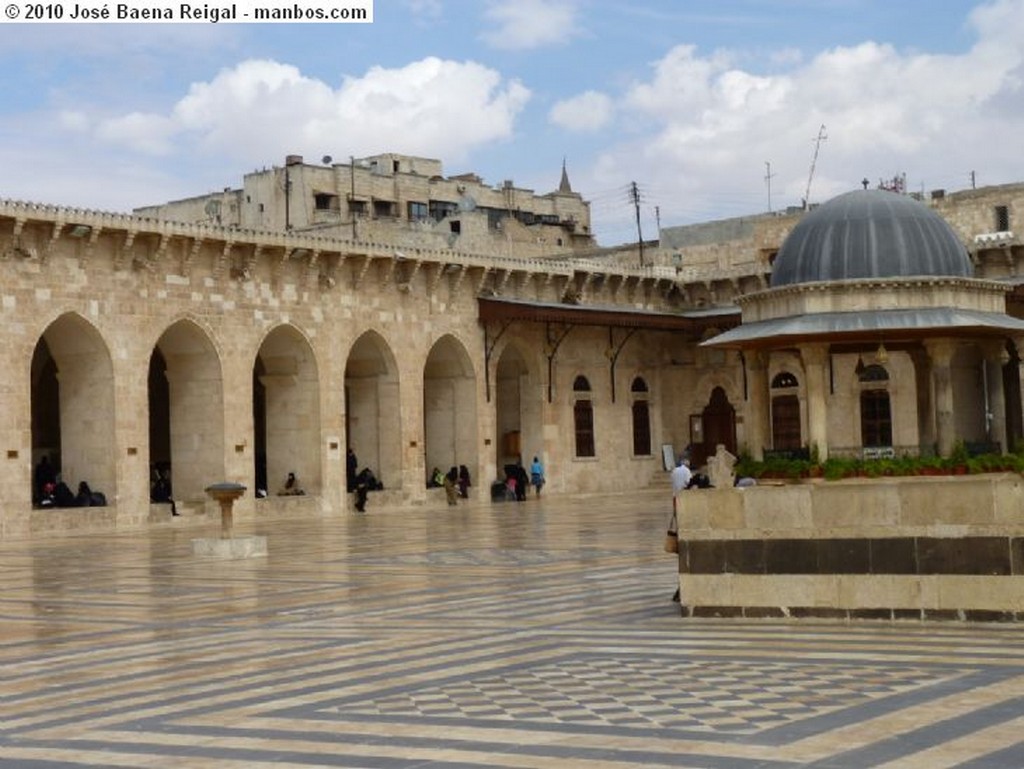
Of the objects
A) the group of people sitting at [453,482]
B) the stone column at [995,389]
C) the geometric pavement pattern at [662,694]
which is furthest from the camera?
the group of people sitting at [453,482]

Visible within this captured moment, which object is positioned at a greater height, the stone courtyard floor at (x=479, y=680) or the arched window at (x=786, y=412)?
the arched window at (x=786, y=412)

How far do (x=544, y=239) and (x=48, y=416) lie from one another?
25584mm

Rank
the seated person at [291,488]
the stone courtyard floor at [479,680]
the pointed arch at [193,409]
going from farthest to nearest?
the seated person at [291,488], the pointed arch at [193,409], the stone courtyard floor at [479,680]

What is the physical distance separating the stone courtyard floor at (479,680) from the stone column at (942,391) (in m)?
3.61

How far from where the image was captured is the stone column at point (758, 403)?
57.0ft

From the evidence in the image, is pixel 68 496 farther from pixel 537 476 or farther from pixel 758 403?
pixel 758 403

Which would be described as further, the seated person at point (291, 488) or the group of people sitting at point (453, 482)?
the group of people sitting at point (453, 482)

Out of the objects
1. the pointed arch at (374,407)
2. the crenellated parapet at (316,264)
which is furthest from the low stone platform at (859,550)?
the pointed arch at (374,407)

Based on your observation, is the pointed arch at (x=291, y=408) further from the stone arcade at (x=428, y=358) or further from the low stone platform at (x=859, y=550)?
the low stone platform at (x=859, y=550)

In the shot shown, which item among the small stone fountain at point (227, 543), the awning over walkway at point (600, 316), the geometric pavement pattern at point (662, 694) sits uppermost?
the awning over walkway at point (600, 316)

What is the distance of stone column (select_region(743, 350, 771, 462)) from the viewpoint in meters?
17.4

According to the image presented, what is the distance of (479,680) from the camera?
26.8 ft

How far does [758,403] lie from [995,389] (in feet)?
8.75

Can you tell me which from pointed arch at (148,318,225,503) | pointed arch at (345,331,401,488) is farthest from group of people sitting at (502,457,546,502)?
pointed arch at (148,318,225,503)
